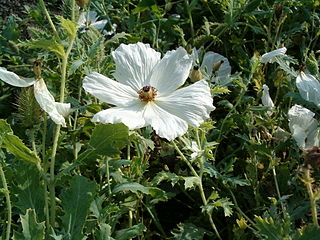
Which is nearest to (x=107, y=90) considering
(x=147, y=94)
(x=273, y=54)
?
(x=147, y=94)

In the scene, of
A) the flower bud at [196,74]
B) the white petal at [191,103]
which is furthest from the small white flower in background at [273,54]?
the white petal at [191,103]

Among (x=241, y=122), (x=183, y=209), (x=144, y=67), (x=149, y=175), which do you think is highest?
(x=144, y=67)

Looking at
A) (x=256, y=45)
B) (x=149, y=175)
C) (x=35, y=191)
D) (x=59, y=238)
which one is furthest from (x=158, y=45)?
(x=59, y=238)

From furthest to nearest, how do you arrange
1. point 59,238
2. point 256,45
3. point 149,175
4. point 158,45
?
1. point 256,45
2. point 158,45
3. point 149,175
4. point 59,238

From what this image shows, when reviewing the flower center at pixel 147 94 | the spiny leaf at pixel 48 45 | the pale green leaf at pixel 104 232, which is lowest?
the pale green leaf at pixel 104 232

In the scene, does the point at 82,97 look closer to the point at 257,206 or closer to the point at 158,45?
the point at 158,45

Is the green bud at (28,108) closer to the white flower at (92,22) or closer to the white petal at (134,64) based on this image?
the white petal at (134,64)

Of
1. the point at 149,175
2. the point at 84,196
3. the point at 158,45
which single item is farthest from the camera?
the point at 158,45
